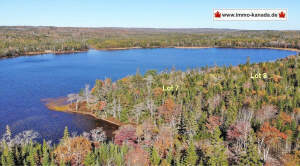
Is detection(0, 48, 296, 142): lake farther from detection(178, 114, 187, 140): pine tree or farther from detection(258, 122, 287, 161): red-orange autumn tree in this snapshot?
detection(258, 122, 287, 161): red-orange autumn tree

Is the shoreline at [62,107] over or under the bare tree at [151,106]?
under

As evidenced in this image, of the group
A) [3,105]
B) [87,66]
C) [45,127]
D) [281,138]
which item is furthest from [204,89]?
[87,66]

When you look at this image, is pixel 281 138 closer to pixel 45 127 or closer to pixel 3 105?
pixel 45 127

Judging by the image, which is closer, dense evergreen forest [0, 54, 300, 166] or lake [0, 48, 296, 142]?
dense evergreen forest [0, 54, 300, 166]

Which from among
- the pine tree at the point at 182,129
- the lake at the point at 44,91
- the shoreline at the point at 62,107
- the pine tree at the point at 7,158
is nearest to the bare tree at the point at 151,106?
the shoreline at the point at 62,107

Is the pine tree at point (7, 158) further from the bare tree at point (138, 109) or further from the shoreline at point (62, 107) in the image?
the bare tree at point (138, 109)

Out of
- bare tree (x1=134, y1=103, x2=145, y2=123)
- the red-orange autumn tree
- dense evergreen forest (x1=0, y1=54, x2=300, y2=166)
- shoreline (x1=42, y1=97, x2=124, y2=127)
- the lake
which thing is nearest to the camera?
dense evergreen forest (x1=0, y1=54, x2=300, y2=166)

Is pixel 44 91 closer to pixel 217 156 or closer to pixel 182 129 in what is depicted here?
pixel 182 129

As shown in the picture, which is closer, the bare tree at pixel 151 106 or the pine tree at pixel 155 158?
the pine tree at pixel 155 158

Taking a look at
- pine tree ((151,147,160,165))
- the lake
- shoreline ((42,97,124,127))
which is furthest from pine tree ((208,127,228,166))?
shoreline ((42,97,124,127))

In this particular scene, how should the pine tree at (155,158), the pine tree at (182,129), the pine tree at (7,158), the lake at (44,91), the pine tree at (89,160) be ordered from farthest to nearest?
1. the lake at (44,91)
2. the pine tree at (182,129)
3. the pine tree at (155,158)
4. the pine tree at (89,160)
5. the pine tree at (7,158)
